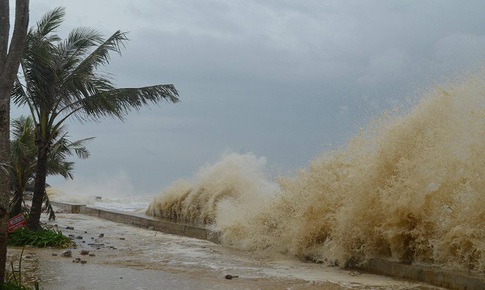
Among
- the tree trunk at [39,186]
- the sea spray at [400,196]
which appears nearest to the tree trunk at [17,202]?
the tree trunk at [39,186]

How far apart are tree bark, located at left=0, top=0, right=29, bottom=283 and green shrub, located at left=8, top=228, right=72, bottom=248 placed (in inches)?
232

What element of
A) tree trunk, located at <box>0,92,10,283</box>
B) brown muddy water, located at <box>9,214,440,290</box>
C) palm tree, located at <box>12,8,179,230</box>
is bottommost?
brown muddy water, located at <box>9,214,440,290</box>

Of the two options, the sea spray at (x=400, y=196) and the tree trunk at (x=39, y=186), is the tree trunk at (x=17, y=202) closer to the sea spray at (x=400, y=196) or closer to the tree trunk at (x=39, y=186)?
the tree trunk at (x=39, y=186)

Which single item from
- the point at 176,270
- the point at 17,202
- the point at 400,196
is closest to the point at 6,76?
the point at 176,270

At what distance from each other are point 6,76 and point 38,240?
6.42 m

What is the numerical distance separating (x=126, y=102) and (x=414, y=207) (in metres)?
8.00

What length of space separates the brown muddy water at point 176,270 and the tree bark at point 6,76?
1593mm

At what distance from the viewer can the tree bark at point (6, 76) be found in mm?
5320

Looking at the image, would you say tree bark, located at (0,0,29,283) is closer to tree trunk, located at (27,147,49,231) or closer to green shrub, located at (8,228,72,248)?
green shrub, located at (8,228,72,248)

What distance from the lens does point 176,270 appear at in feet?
27.4

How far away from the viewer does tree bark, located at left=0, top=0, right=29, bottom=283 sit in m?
5.32

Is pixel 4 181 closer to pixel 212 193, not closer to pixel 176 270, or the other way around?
pixel 176 270

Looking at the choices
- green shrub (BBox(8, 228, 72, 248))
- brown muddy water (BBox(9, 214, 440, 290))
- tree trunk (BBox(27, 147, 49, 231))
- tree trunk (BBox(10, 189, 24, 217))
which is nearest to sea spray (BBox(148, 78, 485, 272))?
brown muddy water (BBox(9, 214, 440, 290))

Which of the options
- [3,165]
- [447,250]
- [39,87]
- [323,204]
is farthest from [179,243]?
[3,165]
